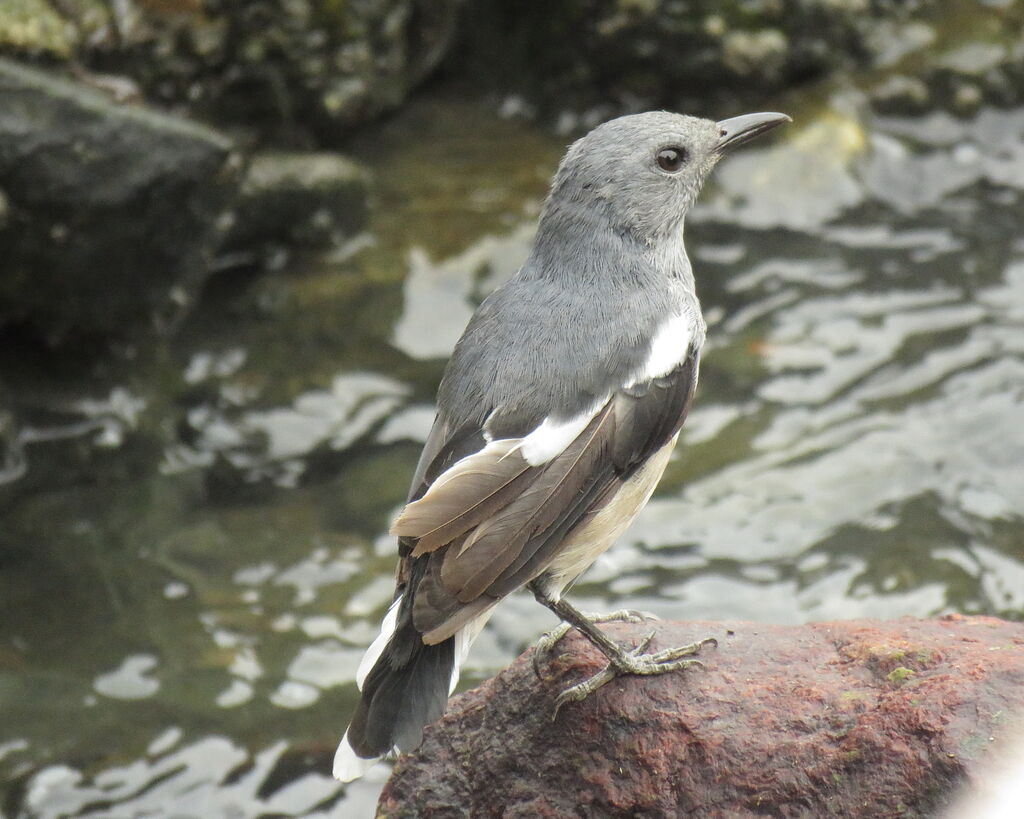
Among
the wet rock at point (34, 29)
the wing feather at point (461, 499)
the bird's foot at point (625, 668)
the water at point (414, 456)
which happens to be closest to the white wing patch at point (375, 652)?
the wing feather at point (461, 499)

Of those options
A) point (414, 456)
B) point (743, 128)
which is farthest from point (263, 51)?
point (743, 128)

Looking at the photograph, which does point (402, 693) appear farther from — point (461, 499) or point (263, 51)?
point (263, 51)

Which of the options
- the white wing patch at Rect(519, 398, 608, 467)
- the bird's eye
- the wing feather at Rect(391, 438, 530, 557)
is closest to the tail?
the wing feather at Rect(391, 438, 530, 557)

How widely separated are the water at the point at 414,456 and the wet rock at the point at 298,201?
0.76 ft

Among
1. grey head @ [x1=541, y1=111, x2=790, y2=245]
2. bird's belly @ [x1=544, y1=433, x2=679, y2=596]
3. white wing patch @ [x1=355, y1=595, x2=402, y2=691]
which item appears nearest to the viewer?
white wing patch @ [x1=355, y1=595, x2=402, y2=691]

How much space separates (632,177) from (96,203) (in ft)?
11.9

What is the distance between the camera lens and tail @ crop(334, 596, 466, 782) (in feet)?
12.3

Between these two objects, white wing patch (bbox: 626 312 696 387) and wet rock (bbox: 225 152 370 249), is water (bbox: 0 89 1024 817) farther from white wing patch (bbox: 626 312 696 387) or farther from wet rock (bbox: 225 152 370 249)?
white wing patch (bbox: 626 312 696 387)

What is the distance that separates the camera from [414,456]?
727 centimetres

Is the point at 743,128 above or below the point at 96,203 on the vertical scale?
above

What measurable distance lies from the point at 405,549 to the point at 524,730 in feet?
2.27

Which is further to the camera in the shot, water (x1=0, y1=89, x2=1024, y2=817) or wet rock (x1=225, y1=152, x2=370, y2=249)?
wet rock (x1=225, y1=152, x2=370, y2=249)

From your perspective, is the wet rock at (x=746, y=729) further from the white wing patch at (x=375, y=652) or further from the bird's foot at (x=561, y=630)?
the white wing patch at (x=375, y=652)

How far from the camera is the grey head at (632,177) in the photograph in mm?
4727
